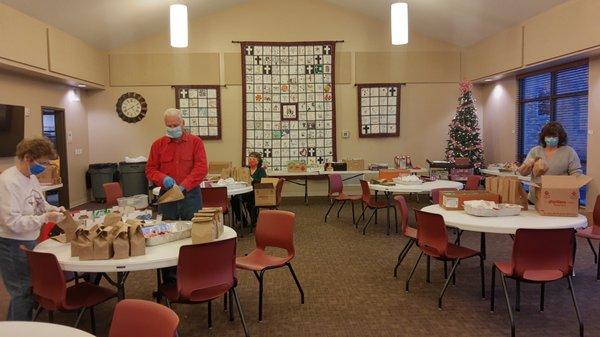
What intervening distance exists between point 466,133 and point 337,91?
9.79 feet

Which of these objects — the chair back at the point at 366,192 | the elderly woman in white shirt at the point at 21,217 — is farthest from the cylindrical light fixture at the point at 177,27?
the elderly woman in white shirt at the point at 21,217

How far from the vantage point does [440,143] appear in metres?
10.3

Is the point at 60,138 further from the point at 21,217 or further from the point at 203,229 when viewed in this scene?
the point at 203,229

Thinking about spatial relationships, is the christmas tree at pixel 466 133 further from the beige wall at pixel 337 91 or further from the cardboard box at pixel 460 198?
the cardboard box at pixel 460 198

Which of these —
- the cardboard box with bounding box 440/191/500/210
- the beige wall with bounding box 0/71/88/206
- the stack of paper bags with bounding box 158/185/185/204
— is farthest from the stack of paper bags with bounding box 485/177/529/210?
the beige wall with bounding box 0/71/88/206

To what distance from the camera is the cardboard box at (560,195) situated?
353 centimetres

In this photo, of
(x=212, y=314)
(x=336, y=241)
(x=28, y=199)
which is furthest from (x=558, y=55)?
(x=28, y=199)

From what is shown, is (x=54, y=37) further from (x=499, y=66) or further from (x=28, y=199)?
(x=499, y=66)

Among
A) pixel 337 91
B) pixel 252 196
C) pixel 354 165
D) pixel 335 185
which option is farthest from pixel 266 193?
pixel 337 91

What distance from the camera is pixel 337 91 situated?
33.3 feet

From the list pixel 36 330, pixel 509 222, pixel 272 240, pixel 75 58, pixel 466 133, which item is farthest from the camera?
pixel 466 133

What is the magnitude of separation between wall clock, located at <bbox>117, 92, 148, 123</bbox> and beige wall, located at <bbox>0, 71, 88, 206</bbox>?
829 mm

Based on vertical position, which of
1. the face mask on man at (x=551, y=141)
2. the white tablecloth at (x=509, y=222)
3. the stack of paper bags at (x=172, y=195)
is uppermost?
the face mask on man at (x=551, y=141)

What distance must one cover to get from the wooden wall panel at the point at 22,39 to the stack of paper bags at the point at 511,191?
6.67 m
